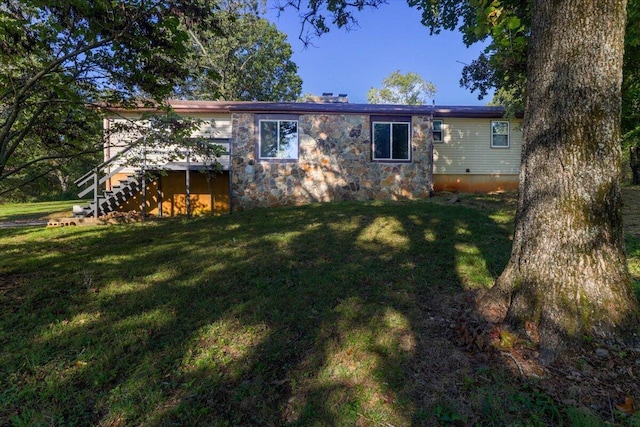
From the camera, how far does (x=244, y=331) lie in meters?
2.95

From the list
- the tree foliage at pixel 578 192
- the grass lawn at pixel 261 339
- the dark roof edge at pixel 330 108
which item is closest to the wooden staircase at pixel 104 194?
the dark roof edge at pixel 330 108

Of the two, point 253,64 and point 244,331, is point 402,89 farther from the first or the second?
point 244,331

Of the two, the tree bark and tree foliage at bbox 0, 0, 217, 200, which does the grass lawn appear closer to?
tree foliage at bbox 0, 0, 217, 200

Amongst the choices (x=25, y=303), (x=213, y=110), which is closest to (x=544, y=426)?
(x=25, y=303)

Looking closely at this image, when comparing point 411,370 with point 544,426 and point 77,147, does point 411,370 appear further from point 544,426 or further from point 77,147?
point 77,147

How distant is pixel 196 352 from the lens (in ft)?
8.77

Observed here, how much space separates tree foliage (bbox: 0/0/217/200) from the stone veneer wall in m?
5.58

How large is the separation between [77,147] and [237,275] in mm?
3249

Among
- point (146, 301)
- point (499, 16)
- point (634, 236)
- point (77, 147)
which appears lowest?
point (146, 301)

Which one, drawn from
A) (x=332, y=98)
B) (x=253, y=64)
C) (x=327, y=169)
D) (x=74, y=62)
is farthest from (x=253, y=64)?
A: (x=74, y=62)

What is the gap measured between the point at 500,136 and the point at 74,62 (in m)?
12.9

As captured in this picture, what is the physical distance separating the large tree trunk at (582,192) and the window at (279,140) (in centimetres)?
858

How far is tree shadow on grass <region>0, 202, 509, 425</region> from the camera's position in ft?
7.10

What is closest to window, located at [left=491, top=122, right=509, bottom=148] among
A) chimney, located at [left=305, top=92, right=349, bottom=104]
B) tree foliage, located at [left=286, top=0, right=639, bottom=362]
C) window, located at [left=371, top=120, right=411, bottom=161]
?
window, located at [left=371, top=120, right=411, bottom=161]
